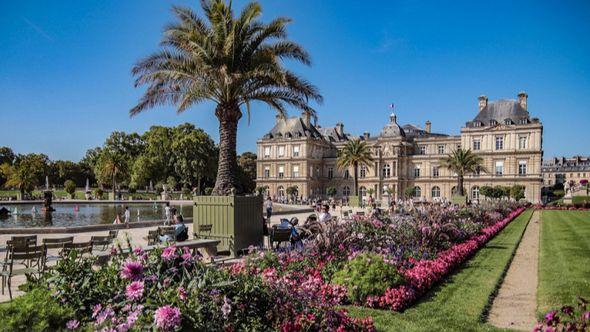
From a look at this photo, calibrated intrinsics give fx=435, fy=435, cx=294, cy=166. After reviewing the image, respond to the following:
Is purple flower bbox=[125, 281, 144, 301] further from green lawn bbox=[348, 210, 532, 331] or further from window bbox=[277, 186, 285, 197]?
window bbox=[277, 186, 285, 197]

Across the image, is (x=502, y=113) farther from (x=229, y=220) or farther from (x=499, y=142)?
(x=229, y=220)

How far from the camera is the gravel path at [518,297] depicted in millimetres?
6355

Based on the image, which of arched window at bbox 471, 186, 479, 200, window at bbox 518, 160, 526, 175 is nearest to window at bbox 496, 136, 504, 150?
window at bbox 518, 160, 526, 175

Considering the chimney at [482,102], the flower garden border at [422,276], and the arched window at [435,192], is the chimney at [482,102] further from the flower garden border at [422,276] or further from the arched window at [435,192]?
the flower garden border at [422,276]

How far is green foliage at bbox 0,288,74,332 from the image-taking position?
3.51 metres

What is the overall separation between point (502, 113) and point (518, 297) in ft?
192

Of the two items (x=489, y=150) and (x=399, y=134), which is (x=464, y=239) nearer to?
(x=489, y=150)

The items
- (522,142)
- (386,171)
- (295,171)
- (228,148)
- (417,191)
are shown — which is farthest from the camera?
(295,171)

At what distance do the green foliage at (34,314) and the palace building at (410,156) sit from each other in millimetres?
51345

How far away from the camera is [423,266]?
337 inches

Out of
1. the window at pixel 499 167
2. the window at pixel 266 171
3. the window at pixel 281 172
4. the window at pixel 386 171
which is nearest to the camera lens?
the window at pixel 499 167

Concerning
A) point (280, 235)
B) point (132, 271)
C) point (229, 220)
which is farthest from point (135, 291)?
point (280, 235)

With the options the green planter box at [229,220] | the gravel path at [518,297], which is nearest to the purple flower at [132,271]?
the gravel path at [518,297]

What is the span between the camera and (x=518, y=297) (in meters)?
7.72
